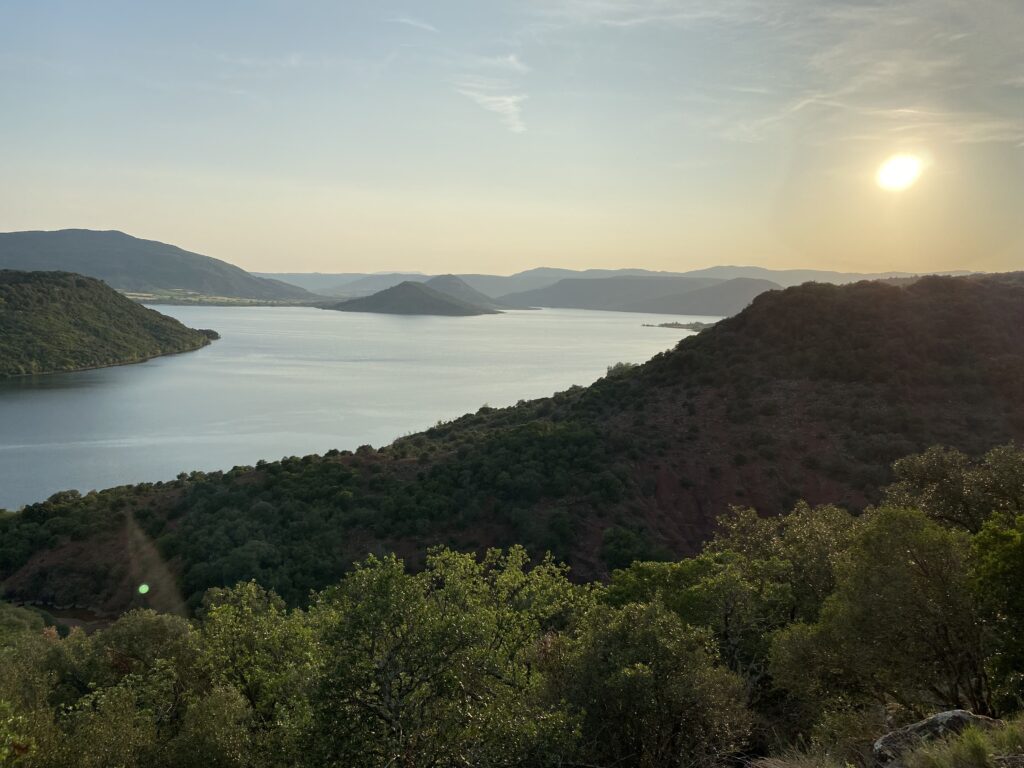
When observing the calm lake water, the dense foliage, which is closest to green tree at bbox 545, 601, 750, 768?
the dense foliage

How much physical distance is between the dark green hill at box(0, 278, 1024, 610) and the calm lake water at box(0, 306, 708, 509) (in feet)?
74.5

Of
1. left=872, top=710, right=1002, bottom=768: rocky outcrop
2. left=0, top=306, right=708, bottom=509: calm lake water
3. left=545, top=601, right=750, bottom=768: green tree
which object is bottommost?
left=0, top=306, right=708, bottom=509: calm lake water

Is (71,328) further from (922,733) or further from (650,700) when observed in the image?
(922,733)

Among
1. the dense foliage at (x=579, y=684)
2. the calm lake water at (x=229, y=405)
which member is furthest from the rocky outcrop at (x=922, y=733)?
the calm lake water at (x=229, y=405)

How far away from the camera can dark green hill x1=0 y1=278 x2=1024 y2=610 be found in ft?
125

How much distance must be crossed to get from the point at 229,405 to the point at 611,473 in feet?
255

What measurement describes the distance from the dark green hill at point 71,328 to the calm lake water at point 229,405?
6300 millimetres

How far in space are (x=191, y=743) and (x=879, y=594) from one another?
A: 13.0m

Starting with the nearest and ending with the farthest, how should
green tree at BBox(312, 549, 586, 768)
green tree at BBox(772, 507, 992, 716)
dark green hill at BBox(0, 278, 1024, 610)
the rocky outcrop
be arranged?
the rocky outcrop → green tree at BBox(312, 549, 586, 768) → green tree at BBox(772, 507, 992, 716) → dark green hill at BBox(0, 278, 1024, 610)

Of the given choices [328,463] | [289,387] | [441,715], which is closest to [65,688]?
[441,715]

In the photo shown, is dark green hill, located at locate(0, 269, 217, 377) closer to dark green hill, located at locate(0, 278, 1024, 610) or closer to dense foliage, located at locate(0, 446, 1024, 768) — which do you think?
dark green hill, located at locate(0, 278, 1024, 610)

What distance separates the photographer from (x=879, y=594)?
11648mm

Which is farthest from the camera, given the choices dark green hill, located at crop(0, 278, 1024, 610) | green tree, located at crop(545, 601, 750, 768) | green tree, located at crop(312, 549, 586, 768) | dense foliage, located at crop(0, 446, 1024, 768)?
dark green hill, located at crop(0, 278, 1024, 610)

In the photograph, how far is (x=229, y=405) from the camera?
101 meters
